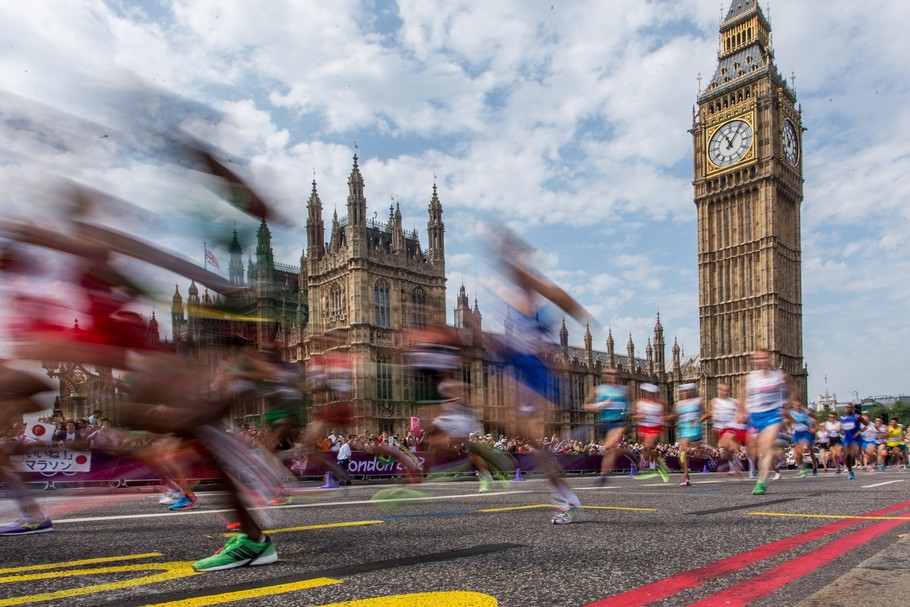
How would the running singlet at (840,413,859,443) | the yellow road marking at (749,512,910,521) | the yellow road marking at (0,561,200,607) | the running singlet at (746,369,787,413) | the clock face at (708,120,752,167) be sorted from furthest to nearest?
the clock face at (708,120,752,167)
the running singlet at (840,413,859,443)
the running singlet at (746,369,787,413)
the yellow road marking at (749,512,910,521)
the yellow road marking at (0,561,200,607)

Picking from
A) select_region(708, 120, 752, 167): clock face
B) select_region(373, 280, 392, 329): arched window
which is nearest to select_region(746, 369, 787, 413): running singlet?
select_region(373, 280, 392, 329): arched window

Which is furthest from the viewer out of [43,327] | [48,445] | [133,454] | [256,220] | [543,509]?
[543,509]

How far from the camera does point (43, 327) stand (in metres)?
3.01

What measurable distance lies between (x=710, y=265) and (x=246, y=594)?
242ft

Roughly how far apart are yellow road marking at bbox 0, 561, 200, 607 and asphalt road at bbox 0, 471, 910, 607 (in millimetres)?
12

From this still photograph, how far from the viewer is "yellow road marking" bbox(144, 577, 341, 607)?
3000mm

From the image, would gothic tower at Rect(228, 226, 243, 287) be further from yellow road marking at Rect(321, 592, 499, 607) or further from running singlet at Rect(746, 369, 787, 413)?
running singlet at Rect(746, 369, 787, 413)

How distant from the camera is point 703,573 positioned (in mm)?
3387

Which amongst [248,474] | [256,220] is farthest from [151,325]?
[248,474]

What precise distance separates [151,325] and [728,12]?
84135mm

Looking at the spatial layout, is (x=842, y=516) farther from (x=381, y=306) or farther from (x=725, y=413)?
(x=381, y=306)

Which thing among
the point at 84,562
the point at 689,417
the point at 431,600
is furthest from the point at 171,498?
the point at 689,417

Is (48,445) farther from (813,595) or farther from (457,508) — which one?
(813,595)

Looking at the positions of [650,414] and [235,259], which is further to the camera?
[650,414]
